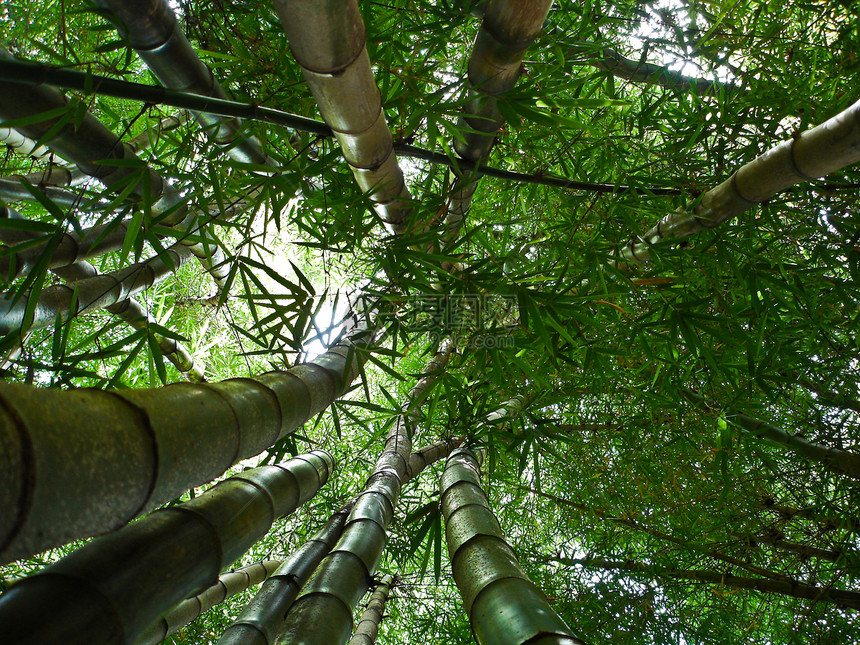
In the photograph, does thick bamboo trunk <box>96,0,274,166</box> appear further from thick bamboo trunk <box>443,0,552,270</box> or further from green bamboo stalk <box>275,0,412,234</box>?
thick bamboo trunk <box>443,0,552,270</box>

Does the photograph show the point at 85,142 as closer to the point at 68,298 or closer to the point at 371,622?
the point at 68,298

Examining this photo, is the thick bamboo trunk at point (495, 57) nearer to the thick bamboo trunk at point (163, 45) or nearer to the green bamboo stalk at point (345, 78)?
the green bamboo stalk at point (345, 78)

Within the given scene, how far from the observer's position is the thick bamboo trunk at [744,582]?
2.38 m

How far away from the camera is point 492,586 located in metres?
1.10

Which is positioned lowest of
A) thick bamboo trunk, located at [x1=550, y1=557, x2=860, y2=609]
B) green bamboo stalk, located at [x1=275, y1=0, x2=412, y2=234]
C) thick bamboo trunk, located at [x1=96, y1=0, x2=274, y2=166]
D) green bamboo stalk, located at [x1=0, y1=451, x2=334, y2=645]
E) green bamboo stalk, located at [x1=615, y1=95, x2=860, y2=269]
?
thick bamboo trunk, located at [x1=550, y1=557, x2=860, y2=609]

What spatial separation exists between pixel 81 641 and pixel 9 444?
37 cm

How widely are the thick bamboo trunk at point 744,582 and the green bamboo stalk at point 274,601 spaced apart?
167 centimetres

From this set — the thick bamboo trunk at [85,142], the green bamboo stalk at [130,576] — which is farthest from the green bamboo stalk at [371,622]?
the thick bamboo trunk at [85,142]

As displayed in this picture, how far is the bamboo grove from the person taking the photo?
82cm

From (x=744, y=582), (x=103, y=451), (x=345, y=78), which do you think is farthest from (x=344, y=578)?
(x=744, y=582)

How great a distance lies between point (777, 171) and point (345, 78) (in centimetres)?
111

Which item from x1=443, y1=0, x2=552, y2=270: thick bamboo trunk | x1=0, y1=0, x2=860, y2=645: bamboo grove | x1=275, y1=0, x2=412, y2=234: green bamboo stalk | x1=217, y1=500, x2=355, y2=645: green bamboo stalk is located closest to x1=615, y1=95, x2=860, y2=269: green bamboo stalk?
x1=0, y1=0, x2=860, y2=645: bamboo grove

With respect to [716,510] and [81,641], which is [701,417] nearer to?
[716,510]

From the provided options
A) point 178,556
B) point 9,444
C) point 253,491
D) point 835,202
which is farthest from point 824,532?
point 9,444
